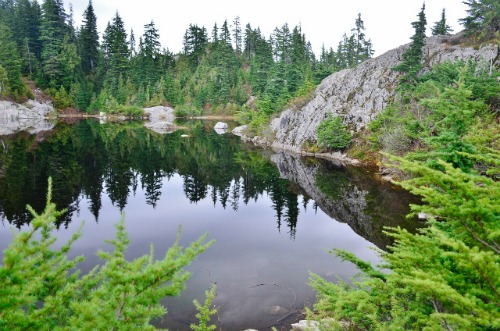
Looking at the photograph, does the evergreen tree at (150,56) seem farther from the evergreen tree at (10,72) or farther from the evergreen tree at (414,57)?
the evergreen tree at (414,57)

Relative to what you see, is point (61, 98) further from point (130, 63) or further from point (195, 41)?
point (195, 41)

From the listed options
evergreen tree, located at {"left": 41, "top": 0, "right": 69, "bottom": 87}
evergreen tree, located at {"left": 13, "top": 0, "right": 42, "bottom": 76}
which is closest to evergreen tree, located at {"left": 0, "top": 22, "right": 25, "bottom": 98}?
evergreen tree, located at {"left": 41, "top": 0, "right": 69, "bottom": 87}

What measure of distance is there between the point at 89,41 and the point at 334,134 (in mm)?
95205

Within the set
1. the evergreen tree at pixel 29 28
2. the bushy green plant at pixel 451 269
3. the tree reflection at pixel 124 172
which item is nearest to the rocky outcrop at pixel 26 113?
the evergreen tree at pixel 29 28

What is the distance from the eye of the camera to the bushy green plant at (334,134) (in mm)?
40062

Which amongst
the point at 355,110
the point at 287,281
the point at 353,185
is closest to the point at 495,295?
the point at 287,281

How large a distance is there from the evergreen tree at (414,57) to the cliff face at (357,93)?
8.02ft

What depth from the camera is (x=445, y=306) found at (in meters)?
5.48

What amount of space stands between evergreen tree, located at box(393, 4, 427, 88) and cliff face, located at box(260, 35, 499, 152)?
8.02 feet

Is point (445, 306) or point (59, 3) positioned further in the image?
point (59, 3)

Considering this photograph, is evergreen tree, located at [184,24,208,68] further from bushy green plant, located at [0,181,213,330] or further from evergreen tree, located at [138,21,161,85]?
bushy green plant, located at [0,181,213,330]

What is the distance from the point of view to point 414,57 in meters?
44.2

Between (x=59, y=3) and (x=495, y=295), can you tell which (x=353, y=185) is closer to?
(x=495, y=295)

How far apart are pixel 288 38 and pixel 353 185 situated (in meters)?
83.8
